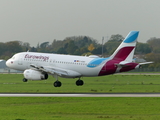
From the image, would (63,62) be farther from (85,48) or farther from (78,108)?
(85,48)

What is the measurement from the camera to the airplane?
188ft

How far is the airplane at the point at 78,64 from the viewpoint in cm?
5738

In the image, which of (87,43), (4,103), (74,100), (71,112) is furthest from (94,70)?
(87,43)

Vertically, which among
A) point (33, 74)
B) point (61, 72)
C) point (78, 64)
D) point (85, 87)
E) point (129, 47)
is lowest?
point (85, 87)

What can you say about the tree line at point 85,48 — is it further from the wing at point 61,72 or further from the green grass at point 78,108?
the green grass at point 78,108

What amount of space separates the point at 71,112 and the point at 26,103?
23.8 ft

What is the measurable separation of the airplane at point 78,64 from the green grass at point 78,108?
17975 millimetres

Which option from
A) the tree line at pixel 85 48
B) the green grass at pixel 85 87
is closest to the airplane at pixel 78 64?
the green grass at pixel 85 87

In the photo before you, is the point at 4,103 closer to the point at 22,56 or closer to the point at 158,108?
the point at 158,108

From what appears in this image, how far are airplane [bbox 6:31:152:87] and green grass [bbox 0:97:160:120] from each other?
18.0 meters

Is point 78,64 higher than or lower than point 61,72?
higher

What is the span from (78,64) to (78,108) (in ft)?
88.3

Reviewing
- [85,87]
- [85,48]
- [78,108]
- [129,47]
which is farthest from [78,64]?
[85,48]

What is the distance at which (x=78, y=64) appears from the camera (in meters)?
59.7
